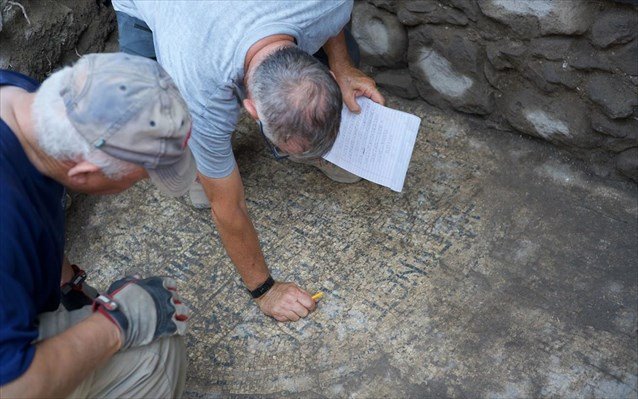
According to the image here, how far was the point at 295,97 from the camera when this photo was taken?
1.94 m

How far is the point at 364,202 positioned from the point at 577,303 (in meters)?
0.82

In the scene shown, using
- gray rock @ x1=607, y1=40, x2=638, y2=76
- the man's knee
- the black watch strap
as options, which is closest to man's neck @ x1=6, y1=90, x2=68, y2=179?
the man's knee

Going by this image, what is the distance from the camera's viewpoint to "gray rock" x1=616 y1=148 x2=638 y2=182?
2.57 meters

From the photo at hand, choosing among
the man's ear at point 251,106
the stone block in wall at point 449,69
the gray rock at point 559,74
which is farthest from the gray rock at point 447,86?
the man's ear at point 251,106

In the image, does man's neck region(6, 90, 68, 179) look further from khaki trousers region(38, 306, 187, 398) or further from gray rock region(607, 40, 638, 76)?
gray rock region(607, 40, 638, 76)

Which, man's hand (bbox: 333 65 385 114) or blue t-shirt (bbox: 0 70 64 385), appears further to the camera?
man's hand (bbox: 333 65 385 114)

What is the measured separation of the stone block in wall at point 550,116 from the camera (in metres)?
2.64

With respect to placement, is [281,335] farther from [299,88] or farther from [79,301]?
[299,88]

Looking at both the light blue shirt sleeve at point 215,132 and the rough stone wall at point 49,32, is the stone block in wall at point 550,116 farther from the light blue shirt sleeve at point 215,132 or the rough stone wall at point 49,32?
the rough stone wall at point 49,32

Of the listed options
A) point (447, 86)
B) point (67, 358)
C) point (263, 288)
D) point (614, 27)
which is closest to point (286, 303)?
Result: point (263, 288)

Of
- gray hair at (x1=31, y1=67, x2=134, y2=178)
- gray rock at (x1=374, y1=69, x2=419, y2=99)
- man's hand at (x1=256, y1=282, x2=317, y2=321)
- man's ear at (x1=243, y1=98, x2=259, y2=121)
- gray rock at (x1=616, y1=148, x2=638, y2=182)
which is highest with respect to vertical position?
gray hair at (x1=31, y1=67, x2=134, y2=178)

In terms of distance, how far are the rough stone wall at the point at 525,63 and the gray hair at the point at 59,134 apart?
158 cm

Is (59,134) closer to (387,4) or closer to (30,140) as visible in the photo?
(30,140)

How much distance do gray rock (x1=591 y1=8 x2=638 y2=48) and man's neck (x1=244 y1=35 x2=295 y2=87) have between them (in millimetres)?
1023
